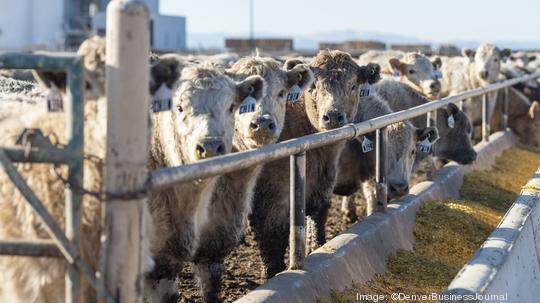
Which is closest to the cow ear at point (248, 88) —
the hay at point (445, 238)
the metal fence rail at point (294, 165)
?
the metal fence rail at point (294, 165)

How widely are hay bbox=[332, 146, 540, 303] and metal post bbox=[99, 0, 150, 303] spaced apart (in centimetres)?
223

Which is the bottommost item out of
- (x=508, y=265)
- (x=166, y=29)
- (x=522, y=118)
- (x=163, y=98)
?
(x=522, y=118)

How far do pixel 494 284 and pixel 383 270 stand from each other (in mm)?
1622

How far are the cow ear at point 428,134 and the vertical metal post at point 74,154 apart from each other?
20.8 ft

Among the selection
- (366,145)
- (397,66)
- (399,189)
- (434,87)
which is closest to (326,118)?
(366,145)

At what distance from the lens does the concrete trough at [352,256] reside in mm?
4625

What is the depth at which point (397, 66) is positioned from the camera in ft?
44.6

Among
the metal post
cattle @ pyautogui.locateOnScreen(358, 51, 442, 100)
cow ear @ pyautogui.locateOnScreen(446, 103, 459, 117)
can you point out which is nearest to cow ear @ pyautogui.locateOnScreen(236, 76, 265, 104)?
the metal post

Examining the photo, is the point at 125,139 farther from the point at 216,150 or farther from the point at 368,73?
the point at 368,73

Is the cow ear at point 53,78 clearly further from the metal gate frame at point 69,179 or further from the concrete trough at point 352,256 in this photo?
the concrete trough at point 352,256

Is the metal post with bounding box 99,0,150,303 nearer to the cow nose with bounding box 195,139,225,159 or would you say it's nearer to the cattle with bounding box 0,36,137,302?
the cattle with bounding box 0,36,137,302

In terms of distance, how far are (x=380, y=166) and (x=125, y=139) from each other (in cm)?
414

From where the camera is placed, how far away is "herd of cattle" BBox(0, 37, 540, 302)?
3.51 m

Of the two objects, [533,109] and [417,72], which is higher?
[417,72]
